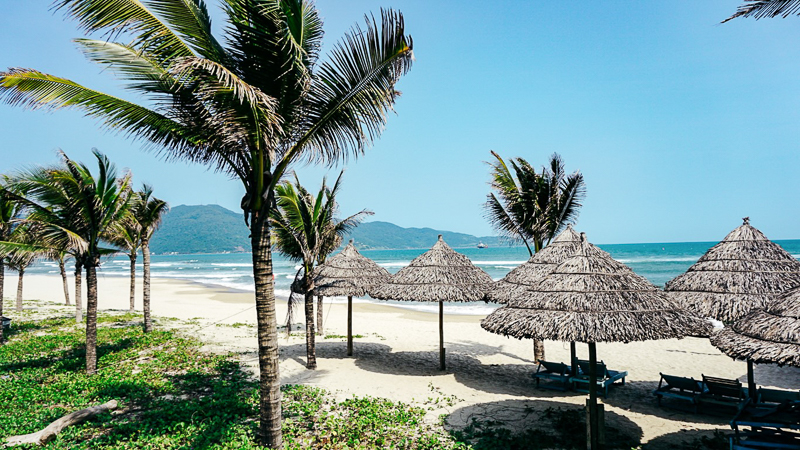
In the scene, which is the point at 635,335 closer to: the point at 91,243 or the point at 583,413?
the point at 583,413

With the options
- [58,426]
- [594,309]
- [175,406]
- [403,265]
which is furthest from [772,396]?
[403,265]

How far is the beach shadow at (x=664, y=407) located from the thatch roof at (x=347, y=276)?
5862 mm

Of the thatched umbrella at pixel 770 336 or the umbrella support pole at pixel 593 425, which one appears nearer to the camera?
the thatched umbrella at pixel 770 336

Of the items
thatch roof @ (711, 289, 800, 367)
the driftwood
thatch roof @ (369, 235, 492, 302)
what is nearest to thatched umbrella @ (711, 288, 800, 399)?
thatch roof @ (711, 289, 800, 367)

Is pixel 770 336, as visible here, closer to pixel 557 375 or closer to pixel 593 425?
pixel 593 425

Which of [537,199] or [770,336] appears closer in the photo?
[770,336]

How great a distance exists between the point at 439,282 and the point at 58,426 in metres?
7.20

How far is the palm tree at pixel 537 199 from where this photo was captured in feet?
36.6

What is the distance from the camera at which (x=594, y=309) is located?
5.87m

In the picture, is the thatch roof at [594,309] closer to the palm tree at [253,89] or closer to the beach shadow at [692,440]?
the beach shadow at [692,440]

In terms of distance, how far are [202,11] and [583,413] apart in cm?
812

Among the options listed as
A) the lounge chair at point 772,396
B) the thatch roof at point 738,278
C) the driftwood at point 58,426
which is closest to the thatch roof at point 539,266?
the thatch roof at point 738,278

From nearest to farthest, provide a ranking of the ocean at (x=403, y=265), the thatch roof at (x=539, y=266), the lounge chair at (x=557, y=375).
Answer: the lounge chair at (x=557, y=375) → the thatch roof at (x=539, y=266) → the ocean at (x=403, y=265)

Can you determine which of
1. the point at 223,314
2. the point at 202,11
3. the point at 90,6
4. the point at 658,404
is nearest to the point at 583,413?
the point at 658,404
